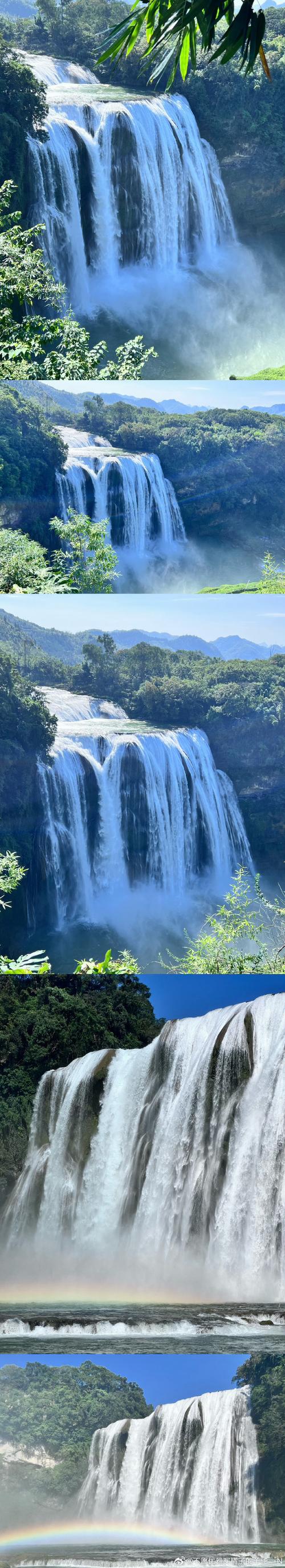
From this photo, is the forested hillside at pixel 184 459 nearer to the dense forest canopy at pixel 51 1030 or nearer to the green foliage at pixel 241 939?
the green foliage at pixel 241 939

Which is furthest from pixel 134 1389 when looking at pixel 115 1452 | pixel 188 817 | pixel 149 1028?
pixel 188 817

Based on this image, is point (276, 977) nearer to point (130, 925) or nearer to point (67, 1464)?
point (130, 925)

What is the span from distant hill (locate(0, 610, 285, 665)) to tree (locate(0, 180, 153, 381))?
1.13 m

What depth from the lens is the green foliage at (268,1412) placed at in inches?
210

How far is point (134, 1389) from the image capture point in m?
5.50

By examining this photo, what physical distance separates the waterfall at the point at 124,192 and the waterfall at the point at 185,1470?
4819 mm

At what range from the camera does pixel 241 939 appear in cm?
621

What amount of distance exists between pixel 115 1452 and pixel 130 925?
6.96ft

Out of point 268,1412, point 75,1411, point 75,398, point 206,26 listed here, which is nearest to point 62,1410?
point 75,1411

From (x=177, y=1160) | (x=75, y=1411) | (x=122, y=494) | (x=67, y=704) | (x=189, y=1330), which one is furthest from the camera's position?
(x=122, y=494)

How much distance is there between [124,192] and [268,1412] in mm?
5338

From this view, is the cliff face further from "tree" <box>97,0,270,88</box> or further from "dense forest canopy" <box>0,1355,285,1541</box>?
"tree" <box>97,0,270,88</box>

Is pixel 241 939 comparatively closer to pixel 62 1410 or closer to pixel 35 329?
pixel 62 1410

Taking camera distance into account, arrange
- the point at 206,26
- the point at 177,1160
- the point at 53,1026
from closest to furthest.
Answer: the point at 206,26 < the point at 177,1160 < the point at 53,1026
